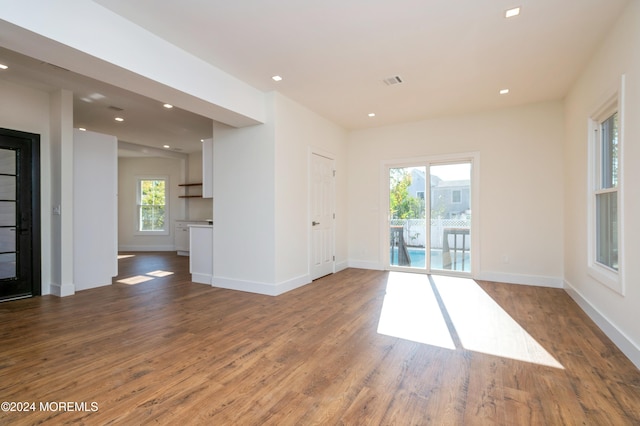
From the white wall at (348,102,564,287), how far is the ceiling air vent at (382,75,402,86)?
1.93 m

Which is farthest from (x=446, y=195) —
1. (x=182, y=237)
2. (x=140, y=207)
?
(x=140, y=207)

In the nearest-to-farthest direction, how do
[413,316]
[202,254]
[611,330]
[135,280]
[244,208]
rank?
[611,330], [413,316], [244,208], [202,254], [135,280]

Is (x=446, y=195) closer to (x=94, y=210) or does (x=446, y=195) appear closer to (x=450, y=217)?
(x=450, y=217)

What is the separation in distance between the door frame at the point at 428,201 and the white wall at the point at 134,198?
6.48 metres

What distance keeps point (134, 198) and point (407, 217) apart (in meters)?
8.32

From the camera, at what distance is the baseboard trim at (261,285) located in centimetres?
444

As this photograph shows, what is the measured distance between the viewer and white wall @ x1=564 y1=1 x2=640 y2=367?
246 cm

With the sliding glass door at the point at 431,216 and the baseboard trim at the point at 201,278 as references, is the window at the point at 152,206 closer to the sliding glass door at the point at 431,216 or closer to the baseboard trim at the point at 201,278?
the baseboard trim at the point at 201,278

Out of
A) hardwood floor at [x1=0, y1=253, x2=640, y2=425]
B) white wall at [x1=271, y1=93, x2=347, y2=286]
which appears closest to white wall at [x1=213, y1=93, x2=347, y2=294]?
white wall at [x1=271, y1=93, x2=347, y2=286]

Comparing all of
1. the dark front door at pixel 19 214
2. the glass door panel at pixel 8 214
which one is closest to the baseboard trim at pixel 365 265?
the dark front door at pixel 19 214

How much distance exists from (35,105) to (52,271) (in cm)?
234

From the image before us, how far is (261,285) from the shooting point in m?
4.50

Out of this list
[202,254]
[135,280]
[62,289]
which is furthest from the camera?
[135,280]

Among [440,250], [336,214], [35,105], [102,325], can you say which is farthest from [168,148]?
[440,250]
